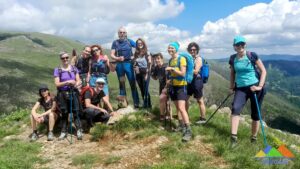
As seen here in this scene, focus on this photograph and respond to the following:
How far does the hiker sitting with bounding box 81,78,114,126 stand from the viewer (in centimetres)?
1422

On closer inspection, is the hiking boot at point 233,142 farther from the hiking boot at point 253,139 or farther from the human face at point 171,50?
the human face at point 171,50

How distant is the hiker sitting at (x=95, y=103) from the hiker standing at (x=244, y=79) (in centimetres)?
548

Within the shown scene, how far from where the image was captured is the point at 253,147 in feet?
35.2

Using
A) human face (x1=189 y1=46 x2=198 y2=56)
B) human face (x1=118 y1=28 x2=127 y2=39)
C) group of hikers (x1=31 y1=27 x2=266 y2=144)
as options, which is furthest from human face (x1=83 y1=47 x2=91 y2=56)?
human face (x1=189 y1=46 x2=198 y2=56)

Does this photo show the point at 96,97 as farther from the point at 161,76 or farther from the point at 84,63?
the point at 161,76

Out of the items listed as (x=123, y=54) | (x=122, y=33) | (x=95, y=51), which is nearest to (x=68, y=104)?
(x=95, y=51)

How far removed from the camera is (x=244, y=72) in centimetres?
1108

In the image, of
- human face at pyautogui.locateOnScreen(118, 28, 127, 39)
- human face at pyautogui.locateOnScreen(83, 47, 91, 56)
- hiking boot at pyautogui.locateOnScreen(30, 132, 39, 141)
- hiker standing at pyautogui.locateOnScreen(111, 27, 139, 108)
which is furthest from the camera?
human face at pyautogui.locateOnScreen(83, 47, 91, 56)

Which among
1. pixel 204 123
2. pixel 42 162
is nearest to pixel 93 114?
pixel 42 162

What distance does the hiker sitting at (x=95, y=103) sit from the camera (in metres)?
14.2

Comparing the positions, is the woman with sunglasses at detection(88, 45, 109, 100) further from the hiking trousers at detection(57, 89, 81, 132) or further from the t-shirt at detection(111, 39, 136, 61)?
the hiking trousers at detection(57, 89, 81, 132)

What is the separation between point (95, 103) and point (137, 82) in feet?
7.09

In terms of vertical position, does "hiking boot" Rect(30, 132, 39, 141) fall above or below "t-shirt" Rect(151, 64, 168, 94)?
below

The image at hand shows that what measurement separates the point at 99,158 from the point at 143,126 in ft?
9.46
